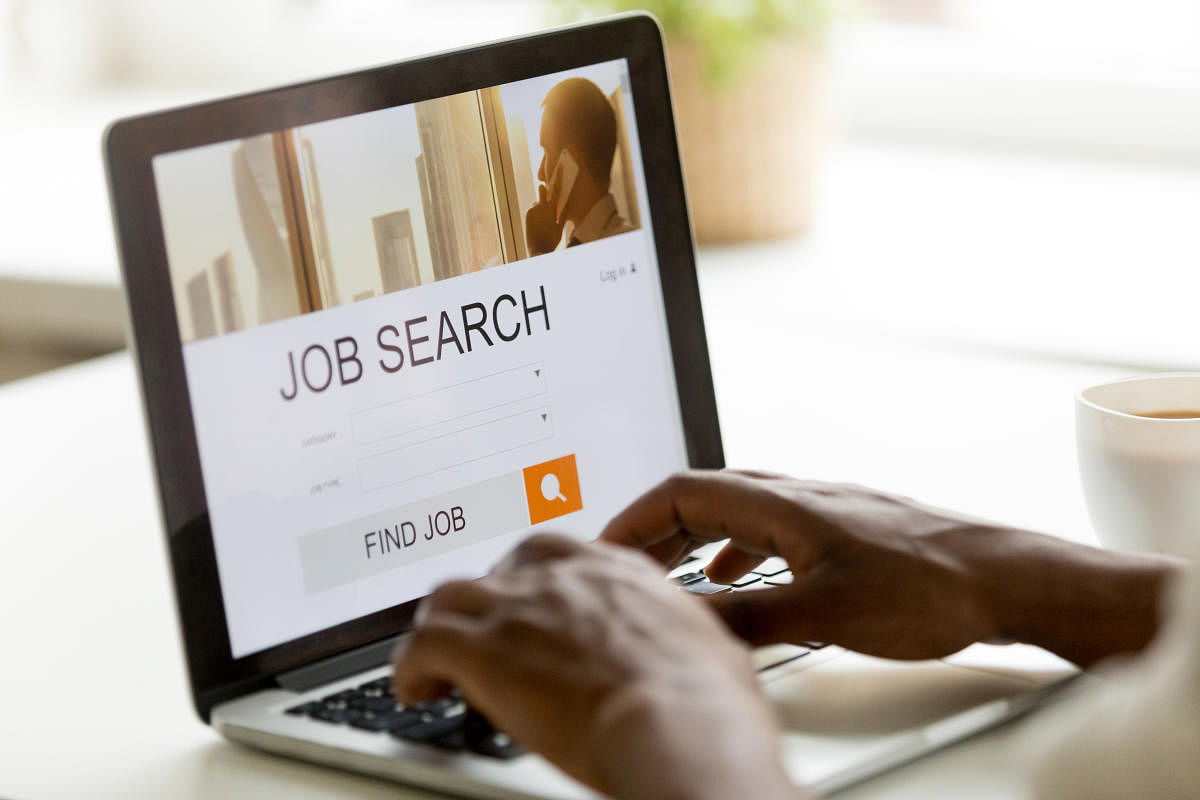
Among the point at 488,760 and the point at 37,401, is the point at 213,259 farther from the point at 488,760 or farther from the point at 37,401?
the point at 37,401

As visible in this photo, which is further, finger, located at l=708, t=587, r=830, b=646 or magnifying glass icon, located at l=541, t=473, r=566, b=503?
magnifying glass icon, located at l=541, t=473, r=566, b=503

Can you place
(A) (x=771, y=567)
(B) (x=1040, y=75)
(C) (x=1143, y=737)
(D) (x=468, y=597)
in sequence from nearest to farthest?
(C) (x=1143, y=737), (D) (x=468, y=597), (A) (x=771, y=567), (B) (x=1040, y=75)

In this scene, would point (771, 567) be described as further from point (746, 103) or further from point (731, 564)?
point (746, 103)

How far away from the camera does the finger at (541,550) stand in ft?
2.11

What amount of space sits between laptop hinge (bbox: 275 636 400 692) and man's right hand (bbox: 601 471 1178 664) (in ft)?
0.56

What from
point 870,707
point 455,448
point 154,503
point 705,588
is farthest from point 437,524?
point 154,503

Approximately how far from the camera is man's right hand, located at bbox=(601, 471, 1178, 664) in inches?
27.3

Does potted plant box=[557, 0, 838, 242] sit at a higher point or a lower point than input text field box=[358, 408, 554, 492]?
higher

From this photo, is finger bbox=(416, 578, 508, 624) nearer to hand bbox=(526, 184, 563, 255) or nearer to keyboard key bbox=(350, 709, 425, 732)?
keyboard key bbox=(350, 709, 425, 732)

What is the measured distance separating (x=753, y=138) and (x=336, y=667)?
1.12m

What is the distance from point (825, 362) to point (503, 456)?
595 millimetres

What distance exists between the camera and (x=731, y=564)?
801 millimetres

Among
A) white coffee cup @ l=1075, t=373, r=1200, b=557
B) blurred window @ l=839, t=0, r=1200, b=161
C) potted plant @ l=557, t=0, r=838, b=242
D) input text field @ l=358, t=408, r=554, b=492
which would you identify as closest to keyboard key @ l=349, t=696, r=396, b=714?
input text field @ l=358, t=408, r=554, b=492

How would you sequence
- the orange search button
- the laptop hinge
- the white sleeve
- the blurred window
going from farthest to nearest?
1. the blurred window
2. the orange search button
3. the laptop hinge
4. the white sleeve
